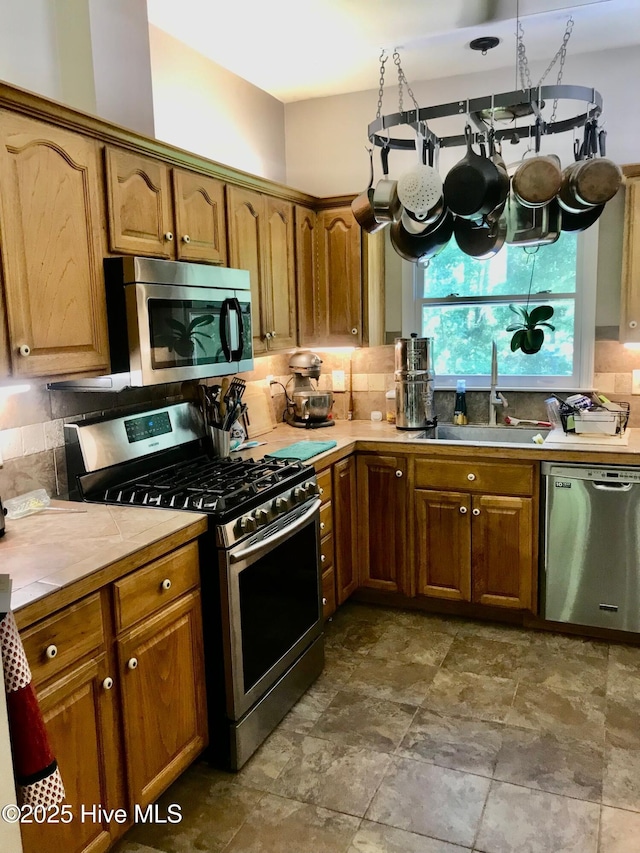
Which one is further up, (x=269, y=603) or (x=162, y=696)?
(x=269, y=603)

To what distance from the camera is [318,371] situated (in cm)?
383

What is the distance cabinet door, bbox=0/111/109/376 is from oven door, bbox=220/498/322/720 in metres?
0.85

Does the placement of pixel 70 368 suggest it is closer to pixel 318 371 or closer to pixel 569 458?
pixel 318 371

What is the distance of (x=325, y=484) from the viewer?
3178 mm

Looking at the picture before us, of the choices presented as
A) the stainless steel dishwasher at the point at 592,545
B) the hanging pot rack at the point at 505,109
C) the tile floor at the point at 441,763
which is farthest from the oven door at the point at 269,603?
the hanging pot rack at the point at 505,109

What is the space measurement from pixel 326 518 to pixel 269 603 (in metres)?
0.83

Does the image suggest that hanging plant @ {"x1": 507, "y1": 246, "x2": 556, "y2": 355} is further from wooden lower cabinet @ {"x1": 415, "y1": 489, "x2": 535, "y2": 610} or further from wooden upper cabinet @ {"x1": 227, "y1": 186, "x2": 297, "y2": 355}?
wooden upper cabinet @ {"x1": 227, "y1": 186, "x2": 297, "y2": 355}

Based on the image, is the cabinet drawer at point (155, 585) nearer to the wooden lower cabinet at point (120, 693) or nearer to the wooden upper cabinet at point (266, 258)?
the wooden lower cabinet at point (120, 693)

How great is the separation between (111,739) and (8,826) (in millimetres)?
690

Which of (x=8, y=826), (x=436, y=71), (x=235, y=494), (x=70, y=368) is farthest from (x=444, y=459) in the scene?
(x=8, y=826)

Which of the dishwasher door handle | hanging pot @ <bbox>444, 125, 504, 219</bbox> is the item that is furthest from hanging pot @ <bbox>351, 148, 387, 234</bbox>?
the dishwasher door handle

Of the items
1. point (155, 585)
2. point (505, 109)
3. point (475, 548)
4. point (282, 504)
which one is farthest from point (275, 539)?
point (505, 109)

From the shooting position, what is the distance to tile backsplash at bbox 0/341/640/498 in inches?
91.0

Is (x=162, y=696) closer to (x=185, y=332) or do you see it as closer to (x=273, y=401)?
(x=185, y=332)
